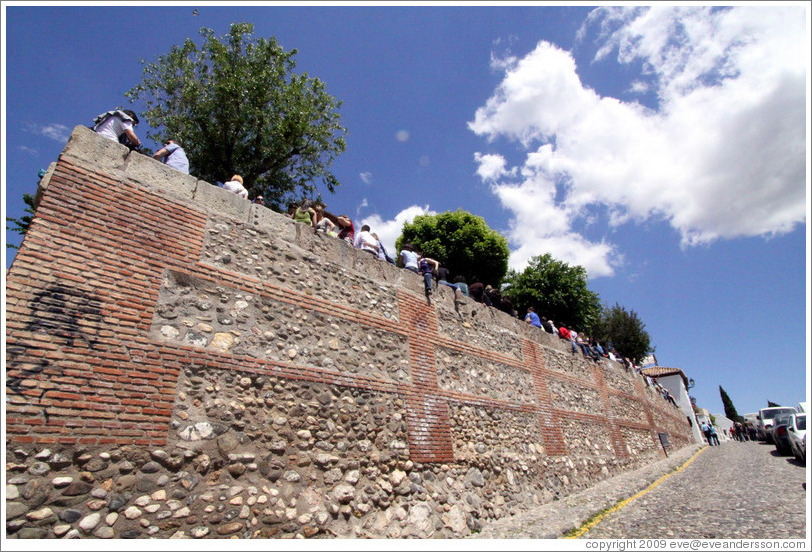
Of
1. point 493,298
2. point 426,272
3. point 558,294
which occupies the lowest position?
point 426,272

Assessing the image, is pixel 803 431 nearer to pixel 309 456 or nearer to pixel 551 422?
pixel 551 422

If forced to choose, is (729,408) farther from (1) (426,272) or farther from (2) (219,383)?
(2) (219,383)

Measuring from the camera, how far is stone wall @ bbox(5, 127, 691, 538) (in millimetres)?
3543

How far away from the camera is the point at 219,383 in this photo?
4.52 metres

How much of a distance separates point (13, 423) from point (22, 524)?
79cm

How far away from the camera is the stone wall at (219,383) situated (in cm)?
354

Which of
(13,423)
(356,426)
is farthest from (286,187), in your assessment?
(13,423)

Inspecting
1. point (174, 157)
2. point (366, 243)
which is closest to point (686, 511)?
point (366, 243)

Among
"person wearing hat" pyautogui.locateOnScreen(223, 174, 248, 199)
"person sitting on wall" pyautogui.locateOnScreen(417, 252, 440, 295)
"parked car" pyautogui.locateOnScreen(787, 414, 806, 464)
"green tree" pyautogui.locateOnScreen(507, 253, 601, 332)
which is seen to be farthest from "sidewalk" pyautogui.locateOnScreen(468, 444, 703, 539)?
"green tree" pyautogui.locateOnScreen(507, 253, 601, 332)

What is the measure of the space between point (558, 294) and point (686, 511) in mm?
14878

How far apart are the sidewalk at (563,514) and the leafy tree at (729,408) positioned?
6473 cm

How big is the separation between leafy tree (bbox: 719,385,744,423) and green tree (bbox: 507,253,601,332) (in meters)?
54.7

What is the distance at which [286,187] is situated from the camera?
1576 cm

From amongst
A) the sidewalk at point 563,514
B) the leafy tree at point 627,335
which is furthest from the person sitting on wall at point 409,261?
the leafy tree at point 627,335
